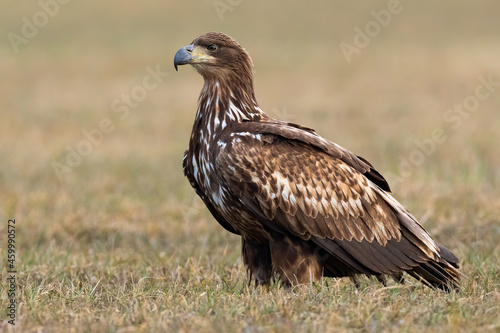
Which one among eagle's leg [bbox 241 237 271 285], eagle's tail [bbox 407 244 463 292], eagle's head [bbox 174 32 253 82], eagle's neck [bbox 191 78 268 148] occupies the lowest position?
eagle's tail [bbox 407 244 463 292]

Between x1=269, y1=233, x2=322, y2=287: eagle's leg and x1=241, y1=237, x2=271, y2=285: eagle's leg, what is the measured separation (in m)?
0.30

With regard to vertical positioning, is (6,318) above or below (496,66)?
below

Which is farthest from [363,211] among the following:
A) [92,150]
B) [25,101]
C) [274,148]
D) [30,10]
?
[30,10]

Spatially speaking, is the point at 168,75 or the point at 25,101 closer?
the point at 25,101

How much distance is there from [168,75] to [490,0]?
56.3ft

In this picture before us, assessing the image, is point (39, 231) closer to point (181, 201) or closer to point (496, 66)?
point (181, 201)

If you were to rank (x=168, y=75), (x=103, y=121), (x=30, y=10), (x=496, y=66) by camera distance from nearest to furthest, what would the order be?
(x=103, y=121)
(x=496, y=66)
(x=168, y=75)
(x=30, y=10)

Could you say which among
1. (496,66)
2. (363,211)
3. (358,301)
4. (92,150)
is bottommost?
(358,301)

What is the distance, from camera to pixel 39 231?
8.33m

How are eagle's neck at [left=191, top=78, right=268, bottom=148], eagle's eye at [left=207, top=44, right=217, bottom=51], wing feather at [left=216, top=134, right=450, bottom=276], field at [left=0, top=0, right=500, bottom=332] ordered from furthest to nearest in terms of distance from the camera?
1. eagle's eye at [left=207, top=44, right=217, bottom=51]
2. eagle's neck at [left=191, top=78, right=268, bottom=148]
3. wing feather at [left=216, top=134, right=450, bottom=276]
4. field at [left=0, top=0, right=500, bottom=332]

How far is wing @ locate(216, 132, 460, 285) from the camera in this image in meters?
5.33

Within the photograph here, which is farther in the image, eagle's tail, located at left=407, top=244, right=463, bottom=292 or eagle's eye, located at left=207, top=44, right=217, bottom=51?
eagle's eye, located at left=207, top=44, right=217, bottom=51

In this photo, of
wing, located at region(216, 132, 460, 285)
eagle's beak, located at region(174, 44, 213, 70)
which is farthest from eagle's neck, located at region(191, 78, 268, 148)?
wing, located at region(216, 132, 460, 285)

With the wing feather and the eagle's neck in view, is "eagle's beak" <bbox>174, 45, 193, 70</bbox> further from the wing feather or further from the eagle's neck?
the wing feather
